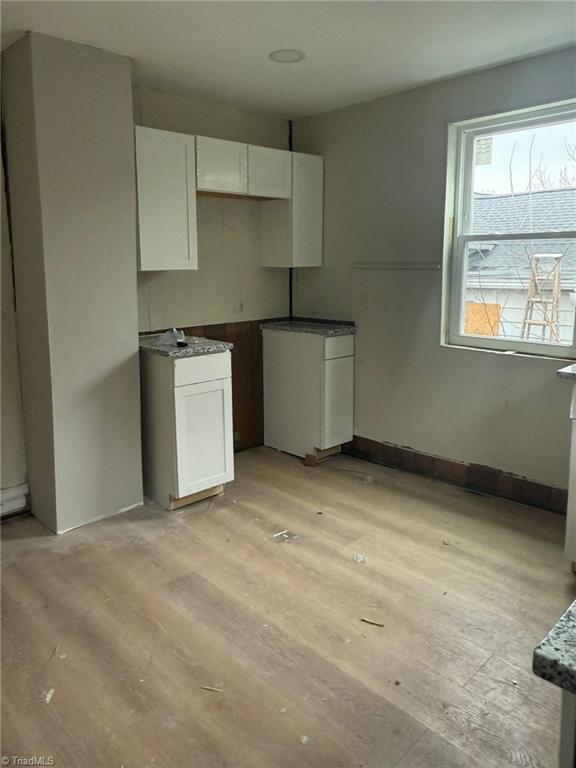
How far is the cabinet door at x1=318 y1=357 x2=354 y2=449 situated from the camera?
407cm

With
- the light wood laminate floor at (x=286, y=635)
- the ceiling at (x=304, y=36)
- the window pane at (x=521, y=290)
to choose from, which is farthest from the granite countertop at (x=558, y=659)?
the window pane at (x=521, y=290)

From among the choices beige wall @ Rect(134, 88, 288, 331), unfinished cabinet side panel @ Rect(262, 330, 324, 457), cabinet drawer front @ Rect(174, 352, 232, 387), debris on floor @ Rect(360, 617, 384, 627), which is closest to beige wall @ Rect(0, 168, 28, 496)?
beige wall @ Rect(134, 88, 288, 331)

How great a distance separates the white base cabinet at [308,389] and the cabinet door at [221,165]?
1067 millimetres

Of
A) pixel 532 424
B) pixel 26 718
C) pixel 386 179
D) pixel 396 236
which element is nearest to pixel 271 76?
pixel 386 179

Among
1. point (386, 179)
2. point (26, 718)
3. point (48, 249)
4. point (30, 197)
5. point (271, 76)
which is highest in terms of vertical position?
point (271, 76)

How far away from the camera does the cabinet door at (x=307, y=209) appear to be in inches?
163

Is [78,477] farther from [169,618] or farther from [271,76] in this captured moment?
[271,76]

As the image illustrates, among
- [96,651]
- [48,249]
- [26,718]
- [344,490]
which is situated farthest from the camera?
[344,490]

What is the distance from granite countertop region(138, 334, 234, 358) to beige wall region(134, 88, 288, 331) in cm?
38

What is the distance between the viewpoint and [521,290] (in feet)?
11.1

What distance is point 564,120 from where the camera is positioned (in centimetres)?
312

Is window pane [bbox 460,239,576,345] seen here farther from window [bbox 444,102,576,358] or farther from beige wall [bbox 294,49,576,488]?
beige wall [bbox 294,49,576,488]

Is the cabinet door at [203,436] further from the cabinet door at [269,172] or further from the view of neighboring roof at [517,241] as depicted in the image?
the view of neighboring roof at [517,241]

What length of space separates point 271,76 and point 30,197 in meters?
1.49
